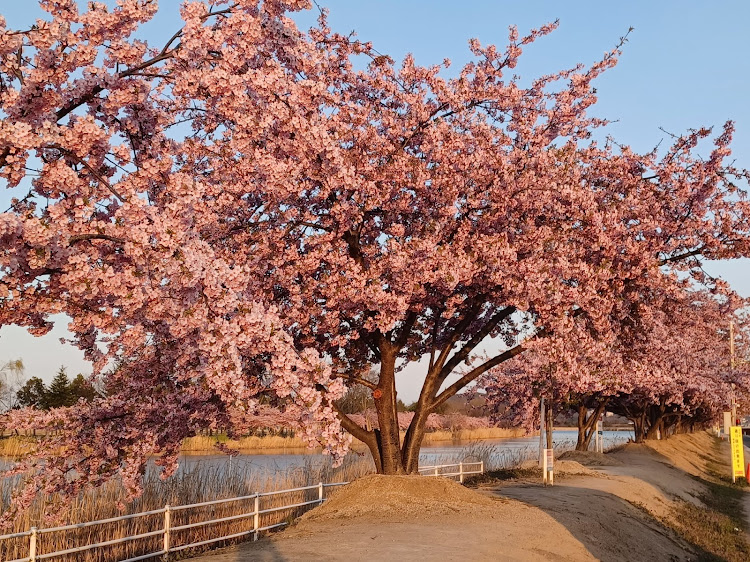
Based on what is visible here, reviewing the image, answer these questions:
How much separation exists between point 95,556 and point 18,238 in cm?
641

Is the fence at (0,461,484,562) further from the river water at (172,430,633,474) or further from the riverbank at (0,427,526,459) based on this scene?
the river water at (172,430,633,474)

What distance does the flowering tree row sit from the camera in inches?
350

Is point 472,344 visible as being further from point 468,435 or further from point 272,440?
point 468,435

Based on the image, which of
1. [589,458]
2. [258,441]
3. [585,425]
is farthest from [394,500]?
[258,441]

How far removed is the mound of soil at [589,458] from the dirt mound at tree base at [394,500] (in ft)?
73.1

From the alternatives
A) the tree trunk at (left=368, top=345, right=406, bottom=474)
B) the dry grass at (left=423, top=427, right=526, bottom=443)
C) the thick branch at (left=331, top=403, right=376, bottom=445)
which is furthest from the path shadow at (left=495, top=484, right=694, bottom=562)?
the dry grass at (left=423, top=427, right=526, bottom=443)

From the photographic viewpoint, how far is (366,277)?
14.5m

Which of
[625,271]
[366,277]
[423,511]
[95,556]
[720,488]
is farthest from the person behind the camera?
[720,488]

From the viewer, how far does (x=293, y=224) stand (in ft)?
50.1

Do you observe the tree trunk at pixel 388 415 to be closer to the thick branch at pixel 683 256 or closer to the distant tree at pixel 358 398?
the thick branch at pixel 683 256

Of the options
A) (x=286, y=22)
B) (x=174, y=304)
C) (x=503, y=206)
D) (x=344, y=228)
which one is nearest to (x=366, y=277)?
(x=344, y=228)

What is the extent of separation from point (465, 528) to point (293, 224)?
6.70 m

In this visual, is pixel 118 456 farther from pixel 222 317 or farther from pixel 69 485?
pixel 222 317

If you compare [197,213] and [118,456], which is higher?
[197,213]
